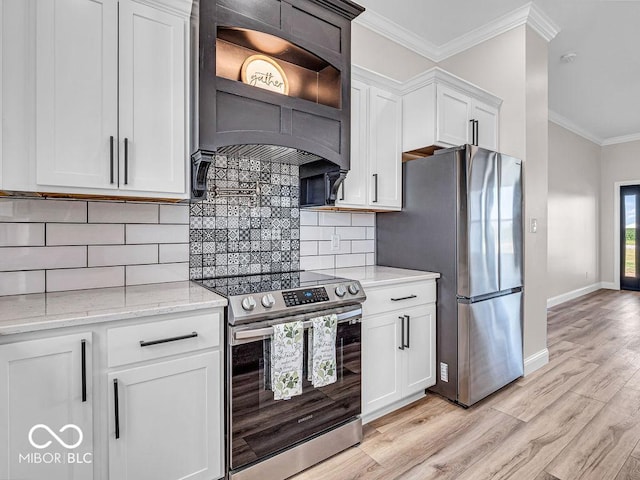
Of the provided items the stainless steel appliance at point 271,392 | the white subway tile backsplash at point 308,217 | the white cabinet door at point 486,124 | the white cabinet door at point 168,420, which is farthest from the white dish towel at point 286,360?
the white cabinet door at point 486,124

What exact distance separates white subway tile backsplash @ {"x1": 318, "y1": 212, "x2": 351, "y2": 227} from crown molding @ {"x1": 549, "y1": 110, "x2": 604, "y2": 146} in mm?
4560

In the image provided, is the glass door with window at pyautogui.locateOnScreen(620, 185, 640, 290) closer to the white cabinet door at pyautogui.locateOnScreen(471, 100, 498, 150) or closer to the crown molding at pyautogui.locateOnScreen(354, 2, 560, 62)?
the crown molding at pyautogui.locateOnScreen(354, 2, 560, 62)

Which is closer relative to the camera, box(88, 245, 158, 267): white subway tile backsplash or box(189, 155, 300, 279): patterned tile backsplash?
box(88, 245, 158, 267): white subway tile backsplash

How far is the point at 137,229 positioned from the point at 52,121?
669mm

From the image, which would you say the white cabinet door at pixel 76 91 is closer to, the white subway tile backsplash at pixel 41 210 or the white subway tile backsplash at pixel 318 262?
the white subway tile backsplash at pixel 41 210

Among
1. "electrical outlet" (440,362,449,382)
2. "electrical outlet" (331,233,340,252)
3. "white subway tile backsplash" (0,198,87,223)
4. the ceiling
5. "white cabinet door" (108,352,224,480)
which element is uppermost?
the ceiling

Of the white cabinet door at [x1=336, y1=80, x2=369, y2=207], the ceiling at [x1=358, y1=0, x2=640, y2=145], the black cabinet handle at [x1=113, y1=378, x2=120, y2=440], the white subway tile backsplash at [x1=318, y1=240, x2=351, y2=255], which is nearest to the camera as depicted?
the black cabinet handle at [x1=113, y1=378, x2=120, y2=440]

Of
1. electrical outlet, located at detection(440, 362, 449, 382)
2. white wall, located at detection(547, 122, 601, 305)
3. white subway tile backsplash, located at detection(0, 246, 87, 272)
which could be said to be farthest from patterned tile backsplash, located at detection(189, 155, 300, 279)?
white wall, located at detection(547, 122, 601, 305)

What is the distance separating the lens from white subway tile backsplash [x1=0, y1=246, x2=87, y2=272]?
1659 mm

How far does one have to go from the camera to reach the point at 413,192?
276 cm

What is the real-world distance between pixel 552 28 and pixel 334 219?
2.61 metres

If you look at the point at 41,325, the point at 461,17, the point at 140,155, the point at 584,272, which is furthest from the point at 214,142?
the point at 584,272

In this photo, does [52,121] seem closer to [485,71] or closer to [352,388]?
[352,388]

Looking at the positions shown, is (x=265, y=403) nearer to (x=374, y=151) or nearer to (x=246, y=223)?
(x=246, y=223)
